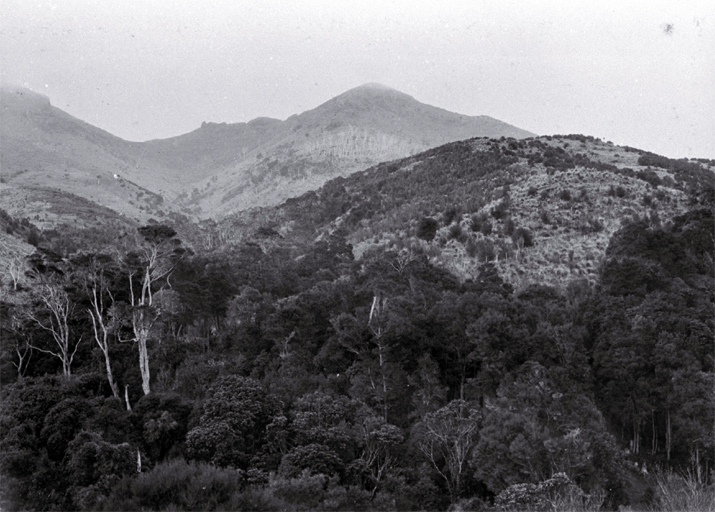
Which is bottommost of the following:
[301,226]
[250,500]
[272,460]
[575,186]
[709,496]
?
[272,460]

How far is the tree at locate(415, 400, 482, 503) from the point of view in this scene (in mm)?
18578

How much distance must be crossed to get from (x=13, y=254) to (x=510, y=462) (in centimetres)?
3907

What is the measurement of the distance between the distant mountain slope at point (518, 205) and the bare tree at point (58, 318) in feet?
77.0

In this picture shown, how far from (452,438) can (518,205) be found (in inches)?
1430

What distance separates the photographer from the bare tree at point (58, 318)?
25250 mm

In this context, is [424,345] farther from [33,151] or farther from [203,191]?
[203,191]

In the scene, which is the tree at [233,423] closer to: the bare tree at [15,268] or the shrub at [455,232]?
the bare tree at [15,268]

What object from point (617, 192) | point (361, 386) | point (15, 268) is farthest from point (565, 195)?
point (15, 268)

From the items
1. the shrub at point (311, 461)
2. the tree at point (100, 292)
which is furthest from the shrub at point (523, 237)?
the tree at point (100, 292)

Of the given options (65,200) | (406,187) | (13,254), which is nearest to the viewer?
(13,254)

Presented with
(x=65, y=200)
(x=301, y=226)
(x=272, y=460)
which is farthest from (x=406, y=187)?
(x=65, y=200)

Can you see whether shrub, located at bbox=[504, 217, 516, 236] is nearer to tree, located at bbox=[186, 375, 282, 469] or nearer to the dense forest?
the dense forest

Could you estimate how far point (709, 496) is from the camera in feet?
31.9

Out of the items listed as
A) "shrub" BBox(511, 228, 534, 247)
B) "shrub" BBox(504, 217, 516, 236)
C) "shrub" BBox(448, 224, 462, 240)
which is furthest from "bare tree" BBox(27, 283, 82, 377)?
"shrub" BBox(504, 217, 516, 236)
